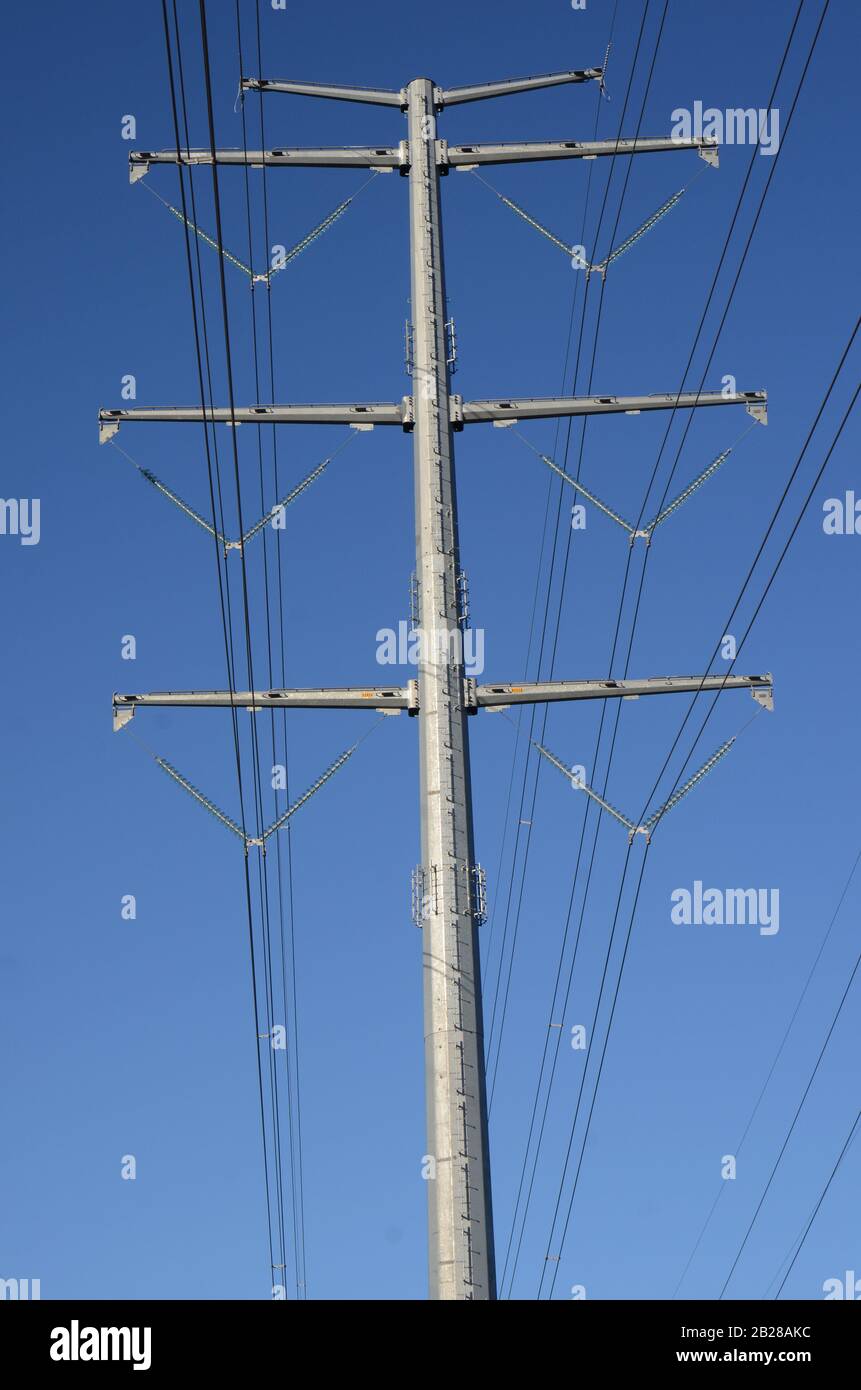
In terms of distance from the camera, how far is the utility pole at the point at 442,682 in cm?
2362

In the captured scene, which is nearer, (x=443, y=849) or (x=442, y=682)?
(x=443, y=849)

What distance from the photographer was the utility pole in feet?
77.5

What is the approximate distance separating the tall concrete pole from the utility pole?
0.07 ft

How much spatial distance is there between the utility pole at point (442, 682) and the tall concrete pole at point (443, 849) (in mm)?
20

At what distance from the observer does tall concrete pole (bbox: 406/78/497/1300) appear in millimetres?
23406

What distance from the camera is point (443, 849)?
84.8 feet

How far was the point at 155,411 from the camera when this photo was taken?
103 ft

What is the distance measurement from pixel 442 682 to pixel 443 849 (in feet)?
7.99

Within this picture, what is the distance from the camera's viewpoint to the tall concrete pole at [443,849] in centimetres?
2341

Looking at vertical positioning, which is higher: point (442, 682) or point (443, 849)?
point (442, 682)
